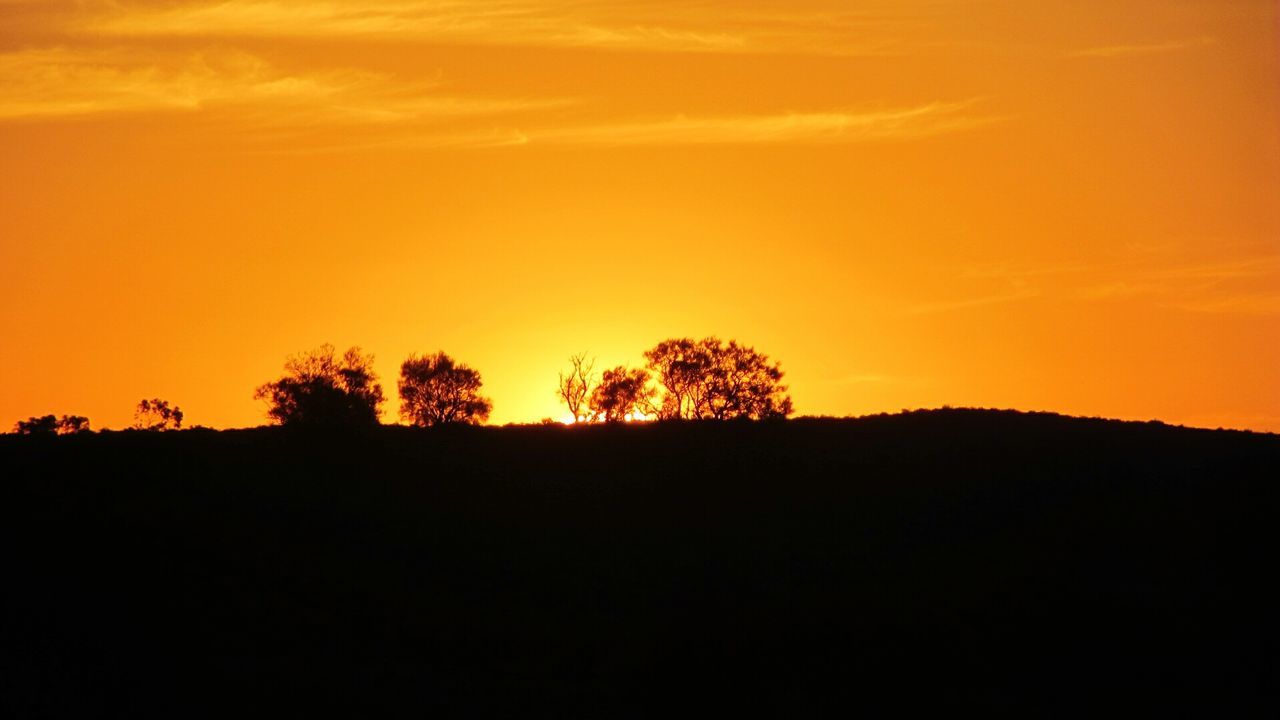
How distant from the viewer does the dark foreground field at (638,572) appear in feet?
157

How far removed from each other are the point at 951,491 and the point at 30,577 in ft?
121

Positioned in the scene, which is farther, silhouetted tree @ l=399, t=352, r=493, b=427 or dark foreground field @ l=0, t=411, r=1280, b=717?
silhouetted tree @ l=399, t=352, r=493, b=427

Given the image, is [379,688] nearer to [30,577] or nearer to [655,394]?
[30,577]

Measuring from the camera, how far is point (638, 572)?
55875 millimetres

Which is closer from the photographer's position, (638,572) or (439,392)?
(638,572)

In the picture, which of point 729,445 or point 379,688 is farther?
point 729,445

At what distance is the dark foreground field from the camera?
47.8m

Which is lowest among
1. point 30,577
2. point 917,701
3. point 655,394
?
point 917,701

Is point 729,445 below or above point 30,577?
above

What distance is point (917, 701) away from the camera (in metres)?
47.7

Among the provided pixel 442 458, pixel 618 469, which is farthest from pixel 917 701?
pixel 442 458

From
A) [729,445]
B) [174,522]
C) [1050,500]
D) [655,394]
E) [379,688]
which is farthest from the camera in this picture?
[655,394]

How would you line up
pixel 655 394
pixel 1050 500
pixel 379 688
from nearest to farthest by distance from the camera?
pixel 379 688 → pixel 1050 500 → pixel 655 394

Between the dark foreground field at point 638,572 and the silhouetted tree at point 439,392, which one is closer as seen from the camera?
the dark foreground field at point 638,572
